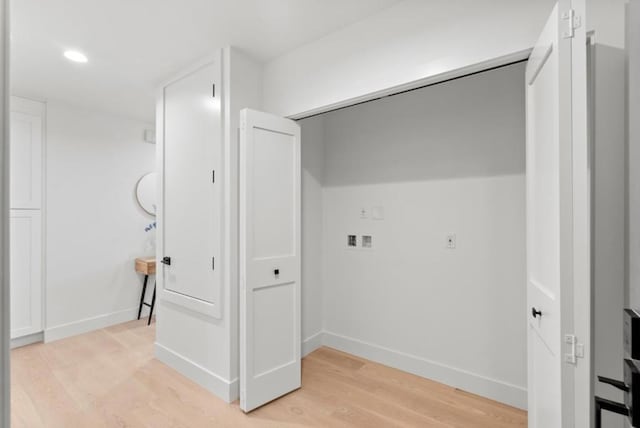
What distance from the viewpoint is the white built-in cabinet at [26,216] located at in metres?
3.20

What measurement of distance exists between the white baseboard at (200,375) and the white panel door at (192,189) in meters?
0.47

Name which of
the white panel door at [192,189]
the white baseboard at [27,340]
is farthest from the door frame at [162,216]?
the white baseboard at [27,340]

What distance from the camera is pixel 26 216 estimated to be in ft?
10.7

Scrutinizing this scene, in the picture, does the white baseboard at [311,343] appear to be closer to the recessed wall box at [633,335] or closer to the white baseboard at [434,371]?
the white baseboard at [434,371]

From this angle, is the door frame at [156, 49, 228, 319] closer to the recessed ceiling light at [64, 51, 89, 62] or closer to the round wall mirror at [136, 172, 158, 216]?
the recessed ceiling light at [64, 51, 89, 62]

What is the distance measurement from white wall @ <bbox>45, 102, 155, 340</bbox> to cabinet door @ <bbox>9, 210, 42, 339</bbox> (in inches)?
3.3

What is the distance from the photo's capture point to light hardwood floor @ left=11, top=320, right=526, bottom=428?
2.09m

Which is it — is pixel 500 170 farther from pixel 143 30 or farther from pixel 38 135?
pixel 38 135

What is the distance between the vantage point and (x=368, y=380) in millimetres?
2604

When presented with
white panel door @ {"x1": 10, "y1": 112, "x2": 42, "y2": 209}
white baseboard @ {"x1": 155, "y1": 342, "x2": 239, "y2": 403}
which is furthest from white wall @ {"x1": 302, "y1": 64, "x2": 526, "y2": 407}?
white panel door @ {"x1": 10, "y1": 112, "x2": 42, "y2": 209}

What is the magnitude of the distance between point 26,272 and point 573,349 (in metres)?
4.39

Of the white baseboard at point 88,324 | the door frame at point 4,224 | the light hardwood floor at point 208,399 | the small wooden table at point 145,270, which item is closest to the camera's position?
the door frame at point 4,224

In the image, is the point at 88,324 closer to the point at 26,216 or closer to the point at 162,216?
the point at 26,216

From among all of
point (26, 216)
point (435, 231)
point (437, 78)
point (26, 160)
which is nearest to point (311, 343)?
point (435, 231)
